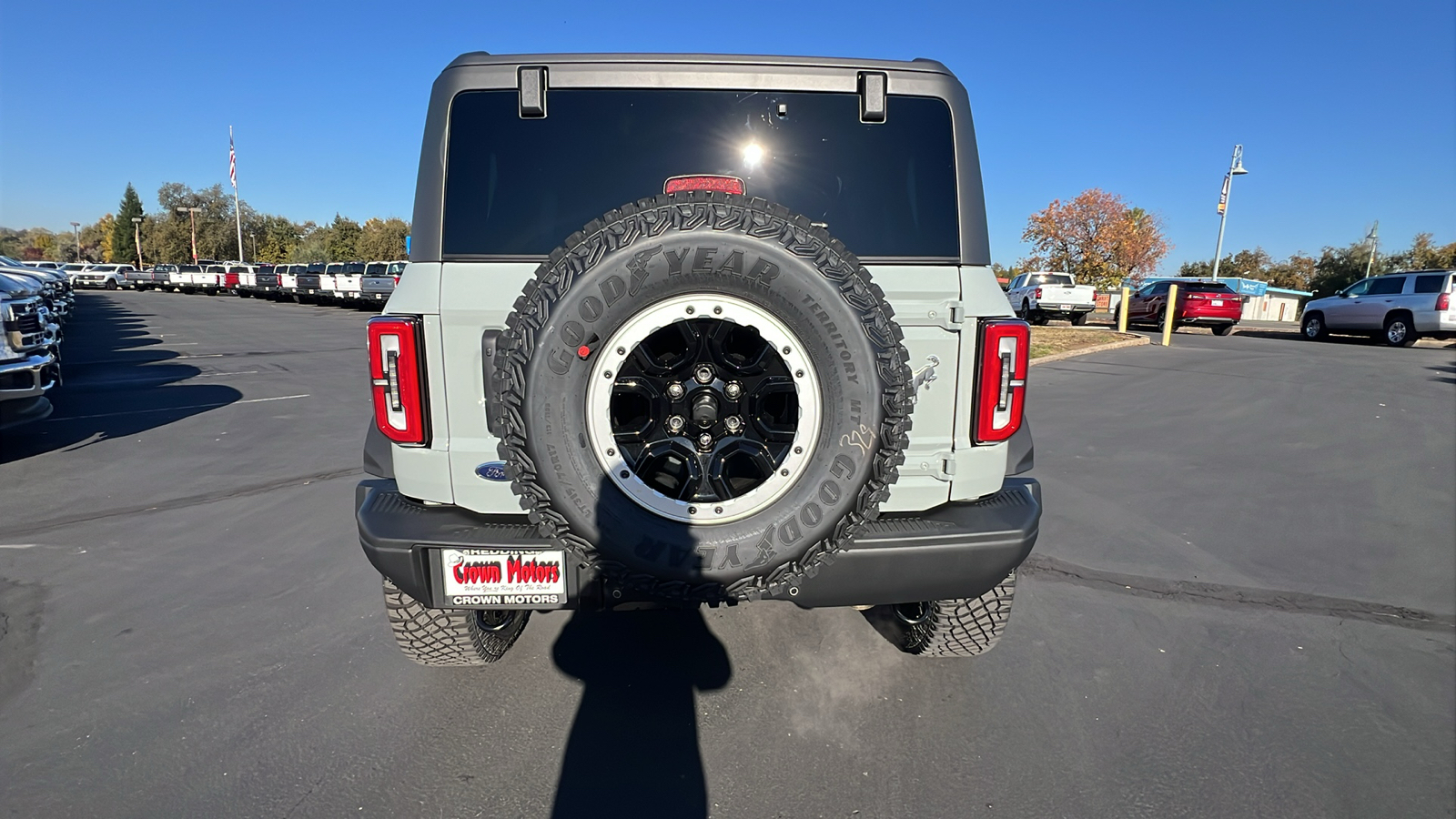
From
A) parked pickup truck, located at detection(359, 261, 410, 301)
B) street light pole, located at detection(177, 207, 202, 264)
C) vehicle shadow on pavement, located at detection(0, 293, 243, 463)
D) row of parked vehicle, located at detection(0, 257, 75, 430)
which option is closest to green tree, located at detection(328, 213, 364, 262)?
street light pole, located at detection(177, 207, 202, 264)

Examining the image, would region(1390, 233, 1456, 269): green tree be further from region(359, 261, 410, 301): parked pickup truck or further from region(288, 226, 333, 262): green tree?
region(288, 226, 333, 262): green tree

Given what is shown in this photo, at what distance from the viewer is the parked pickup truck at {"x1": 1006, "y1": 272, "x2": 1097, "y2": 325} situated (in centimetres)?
2459

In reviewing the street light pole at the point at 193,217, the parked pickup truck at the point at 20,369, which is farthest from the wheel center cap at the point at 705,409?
the street light pole at the point at 193,217

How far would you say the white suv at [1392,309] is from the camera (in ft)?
53.7

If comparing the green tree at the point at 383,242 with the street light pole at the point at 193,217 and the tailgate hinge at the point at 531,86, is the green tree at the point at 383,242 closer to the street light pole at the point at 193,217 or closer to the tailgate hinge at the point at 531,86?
the street light pole at the point at 193,217

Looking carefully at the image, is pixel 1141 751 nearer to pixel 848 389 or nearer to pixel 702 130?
pixel 848 389

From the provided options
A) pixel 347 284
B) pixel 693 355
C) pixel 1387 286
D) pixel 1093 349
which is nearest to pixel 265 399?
pixel 693 355

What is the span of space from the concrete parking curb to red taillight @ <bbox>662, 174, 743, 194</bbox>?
38.0ft

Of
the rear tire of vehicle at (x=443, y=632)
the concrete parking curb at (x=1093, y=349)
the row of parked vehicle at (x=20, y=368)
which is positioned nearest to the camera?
the rear tire of vehicle at (x=443, y=632)

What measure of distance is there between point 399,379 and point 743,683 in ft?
5.55

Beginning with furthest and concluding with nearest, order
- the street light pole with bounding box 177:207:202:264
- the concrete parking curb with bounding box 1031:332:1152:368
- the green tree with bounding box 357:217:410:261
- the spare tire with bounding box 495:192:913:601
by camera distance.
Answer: the street light pole with bounding box 177:207:202:264 → the green tree with bounding box 357:217:410:261 → the concrete parking curb with bounding box 1031:332:1152:368 → the spare tire with bounding box 495:192:913:601

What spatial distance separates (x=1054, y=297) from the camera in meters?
24.6

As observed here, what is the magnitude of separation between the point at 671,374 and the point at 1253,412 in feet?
29.7

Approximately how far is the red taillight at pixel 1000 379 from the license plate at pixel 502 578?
4.67 feet
